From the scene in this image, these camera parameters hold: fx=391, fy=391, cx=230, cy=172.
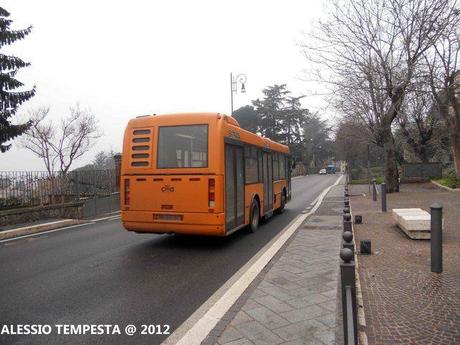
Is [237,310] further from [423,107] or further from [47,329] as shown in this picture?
[423,107]

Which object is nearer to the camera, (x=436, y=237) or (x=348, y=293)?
(x=348, y=293)

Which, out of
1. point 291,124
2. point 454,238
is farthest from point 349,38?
point 291,124

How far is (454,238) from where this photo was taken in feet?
28.1

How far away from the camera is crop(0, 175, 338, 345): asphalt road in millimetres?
4504

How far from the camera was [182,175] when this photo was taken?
827cm

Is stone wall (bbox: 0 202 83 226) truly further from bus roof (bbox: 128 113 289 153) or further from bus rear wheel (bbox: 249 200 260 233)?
bus rear wheel (bbox: 249 200 260 233)

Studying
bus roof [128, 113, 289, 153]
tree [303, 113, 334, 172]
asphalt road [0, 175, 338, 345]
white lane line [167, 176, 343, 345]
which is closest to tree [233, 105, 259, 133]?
tree [303, 113, 334, 172]

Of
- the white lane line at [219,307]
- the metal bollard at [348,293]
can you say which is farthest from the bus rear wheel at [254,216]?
the metal bollard at [348,293]

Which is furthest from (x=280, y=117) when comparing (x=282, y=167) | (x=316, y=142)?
(x=282, y=167)

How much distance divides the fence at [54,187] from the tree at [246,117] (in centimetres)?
4475

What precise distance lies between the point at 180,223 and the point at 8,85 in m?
12.4

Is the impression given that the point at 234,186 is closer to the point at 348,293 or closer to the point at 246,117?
the point at 348,293

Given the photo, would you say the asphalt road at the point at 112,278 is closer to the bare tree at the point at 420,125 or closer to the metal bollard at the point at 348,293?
the metal bollard at the point at 348,293

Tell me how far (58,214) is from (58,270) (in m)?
8.03
